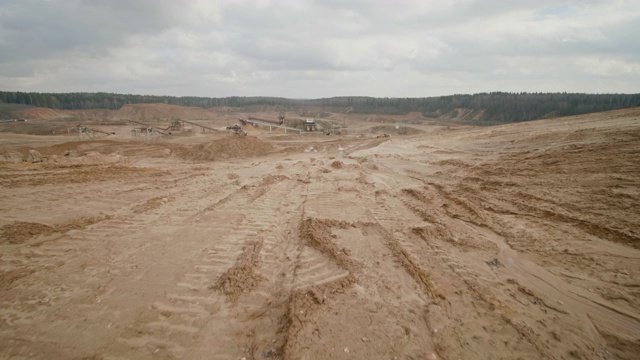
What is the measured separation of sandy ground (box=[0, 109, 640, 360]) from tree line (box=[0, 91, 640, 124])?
62469 mm

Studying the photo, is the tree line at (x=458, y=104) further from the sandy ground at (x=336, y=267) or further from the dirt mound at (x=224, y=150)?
the sandy ground at (x=336, y=267)

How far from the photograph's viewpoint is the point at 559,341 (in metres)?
3.84

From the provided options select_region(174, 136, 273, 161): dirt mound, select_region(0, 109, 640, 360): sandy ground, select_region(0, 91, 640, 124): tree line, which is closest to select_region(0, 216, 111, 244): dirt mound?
select_region(0, 109, 640, 360): sandy ground

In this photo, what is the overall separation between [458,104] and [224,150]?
75.9 m

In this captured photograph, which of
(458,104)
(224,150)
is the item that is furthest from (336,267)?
(458,104)

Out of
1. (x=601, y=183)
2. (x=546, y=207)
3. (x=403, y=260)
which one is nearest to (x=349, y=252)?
(x=403, y=260)

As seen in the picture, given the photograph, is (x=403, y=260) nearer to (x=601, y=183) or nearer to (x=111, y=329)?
(x=111, y=329)

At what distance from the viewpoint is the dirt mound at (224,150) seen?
22359mm

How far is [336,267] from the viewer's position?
18.3 feet

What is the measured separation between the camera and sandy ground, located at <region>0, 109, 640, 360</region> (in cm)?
389

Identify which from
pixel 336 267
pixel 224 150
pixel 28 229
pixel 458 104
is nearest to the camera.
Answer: pixel 336 267

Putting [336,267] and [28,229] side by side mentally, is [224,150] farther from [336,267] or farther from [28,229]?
[336,267]

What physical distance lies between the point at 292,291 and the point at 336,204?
15.9 ft

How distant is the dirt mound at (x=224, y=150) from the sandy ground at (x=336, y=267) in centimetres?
1096
